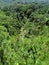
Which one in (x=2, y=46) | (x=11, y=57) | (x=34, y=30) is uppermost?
(x=11, y=57)

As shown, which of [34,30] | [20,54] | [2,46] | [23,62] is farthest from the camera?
[34,30]

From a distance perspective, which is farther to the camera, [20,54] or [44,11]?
[44,11]

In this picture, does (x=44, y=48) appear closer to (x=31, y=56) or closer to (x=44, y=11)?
(x=31, y=56)

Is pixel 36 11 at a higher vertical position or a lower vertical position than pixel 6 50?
lower

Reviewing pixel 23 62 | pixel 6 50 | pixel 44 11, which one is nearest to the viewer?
pixel 23 62

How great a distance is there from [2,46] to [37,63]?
10036mm

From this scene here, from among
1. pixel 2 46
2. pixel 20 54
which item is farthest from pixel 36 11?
pixel 20 54

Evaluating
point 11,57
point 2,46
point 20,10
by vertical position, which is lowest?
point 20,10

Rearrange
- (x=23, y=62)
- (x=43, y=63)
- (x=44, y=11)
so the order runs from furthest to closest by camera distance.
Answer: (x=44, y=11), (x=23, y=62), (x=43, y=63)

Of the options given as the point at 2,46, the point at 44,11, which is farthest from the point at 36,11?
the point at 2,46

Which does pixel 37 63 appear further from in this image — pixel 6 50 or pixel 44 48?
pixel 6 50

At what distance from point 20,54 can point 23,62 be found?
1755 mm

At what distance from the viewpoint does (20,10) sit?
100 metres

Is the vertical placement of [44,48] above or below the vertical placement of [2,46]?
above
